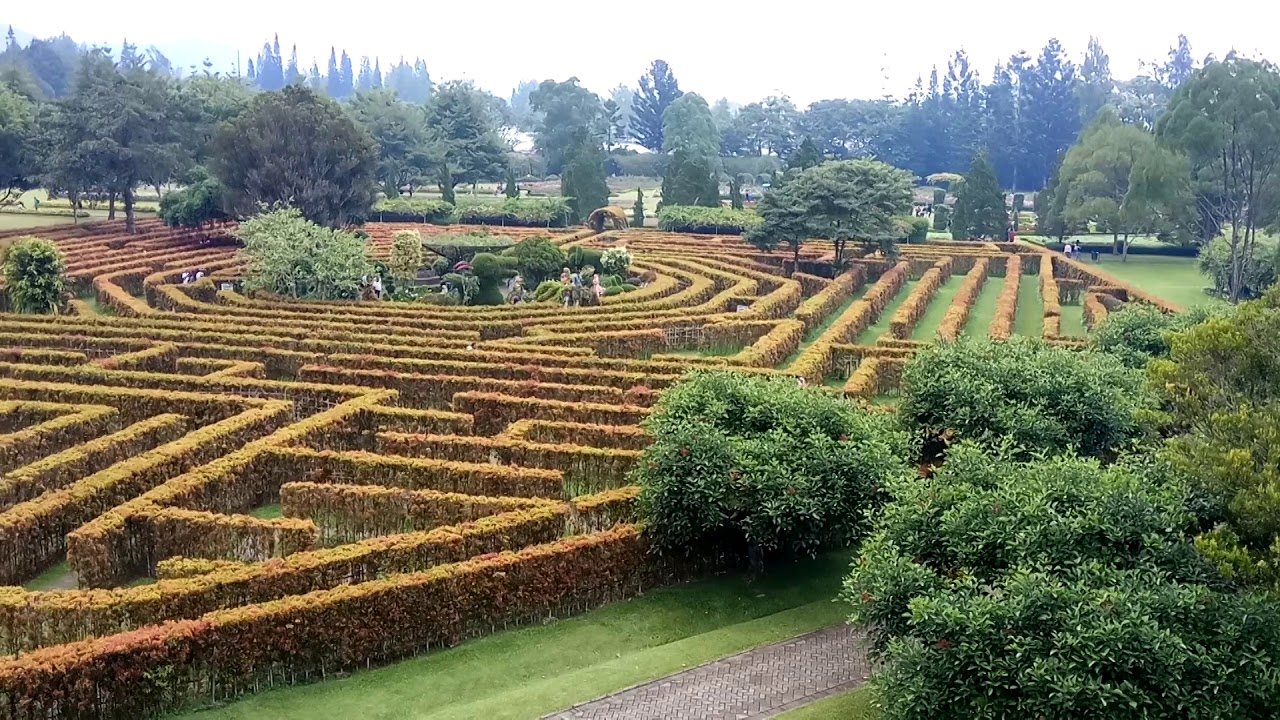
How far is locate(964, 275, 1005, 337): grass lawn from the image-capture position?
35312 millimetres

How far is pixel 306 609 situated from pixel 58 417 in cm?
1086

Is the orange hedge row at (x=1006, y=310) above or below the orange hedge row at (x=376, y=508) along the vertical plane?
above

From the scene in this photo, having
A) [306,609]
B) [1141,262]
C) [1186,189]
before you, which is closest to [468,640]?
[306,609]

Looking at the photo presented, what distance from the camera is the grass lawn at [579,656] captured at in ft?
39.5

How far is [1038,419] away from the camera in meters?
15.8

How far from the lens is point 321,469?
18484 mm

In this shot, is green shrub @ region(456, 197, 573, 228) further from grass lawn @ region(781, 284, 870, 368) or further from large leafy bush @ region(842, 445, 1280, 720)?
large leafy bush @ region(842, 445, 1280, 720)

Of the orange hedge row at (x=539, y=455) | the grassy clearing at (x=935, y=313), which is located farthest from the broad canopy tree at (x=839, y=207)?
the orange hedge row at (x=539, y=455)

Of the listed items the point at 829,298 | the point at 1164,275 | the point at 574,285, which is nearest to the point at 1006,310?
the point at 829,298

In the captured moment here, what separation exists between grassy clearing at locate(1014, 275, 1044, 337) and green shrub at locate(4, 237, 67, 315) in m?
31.0

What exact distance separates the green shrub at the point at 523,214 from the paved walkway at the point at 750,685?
57.6 m

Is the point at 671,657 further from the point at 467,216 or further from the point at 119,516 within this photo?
→ the point at 467,216

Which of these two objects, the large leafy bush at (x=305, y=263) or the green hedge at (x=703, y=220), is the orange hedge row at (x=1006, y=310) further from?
the large leafy bush at (x=305, y=263)

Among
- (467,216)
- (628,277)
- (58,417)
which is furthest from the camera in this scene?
(467,216)
